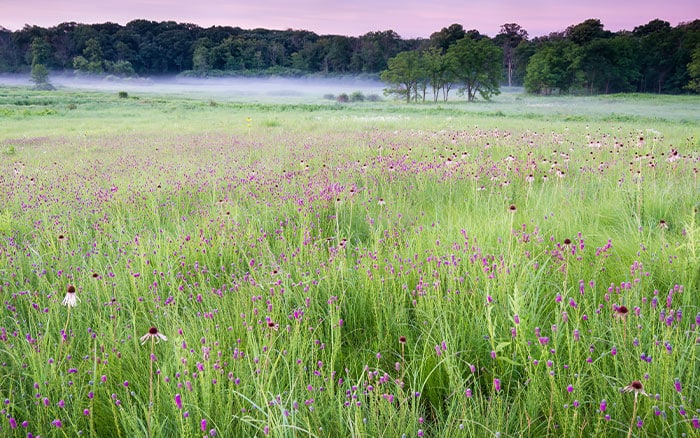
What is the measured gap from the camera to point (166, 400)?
1.92 meters

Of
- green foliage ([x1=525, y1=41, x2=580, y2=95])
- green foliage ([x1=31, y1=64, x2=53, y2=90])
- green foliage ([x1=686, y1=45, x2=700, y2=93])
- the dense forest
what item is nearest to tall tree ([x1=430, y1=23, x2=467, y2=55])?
the dense forest

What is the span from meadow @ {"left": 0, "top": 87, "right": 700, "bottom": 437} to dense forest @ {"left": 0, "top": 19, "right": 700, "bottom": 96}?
66086mm

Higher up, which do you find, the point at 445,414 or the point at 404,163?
the point at 404,163

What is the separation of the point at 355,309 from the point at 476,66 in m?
78.0

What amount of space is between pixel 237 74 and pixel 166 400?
153874 mm

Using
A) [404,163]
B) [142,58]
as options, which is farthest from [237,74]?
[404,163]

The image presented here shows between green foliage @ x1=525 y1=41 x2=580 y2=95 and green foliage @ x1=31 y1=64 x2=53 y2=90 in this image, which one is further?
green foliage @ x1=31 y1=64 x2=53 y2=90

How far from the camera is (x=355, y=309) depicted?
2793mm

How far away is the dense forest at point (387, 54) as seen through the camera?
7481 centimetres

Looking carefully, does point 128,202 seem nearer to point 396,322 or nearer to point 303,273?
point 303,273

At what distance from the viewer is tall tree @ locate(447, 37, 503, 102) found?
72.0 m

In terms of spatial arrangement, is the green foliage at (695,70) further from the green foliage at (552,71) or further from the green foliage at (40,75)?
the green foliage at (40,75)

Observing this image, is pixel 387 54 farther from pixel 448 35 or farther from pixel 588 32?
pixel 588 32

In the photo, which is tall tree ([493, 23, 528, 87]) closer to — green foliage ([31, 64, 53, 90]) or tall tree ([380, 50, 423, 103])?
tall tree ([380, 50, 423, 103])
